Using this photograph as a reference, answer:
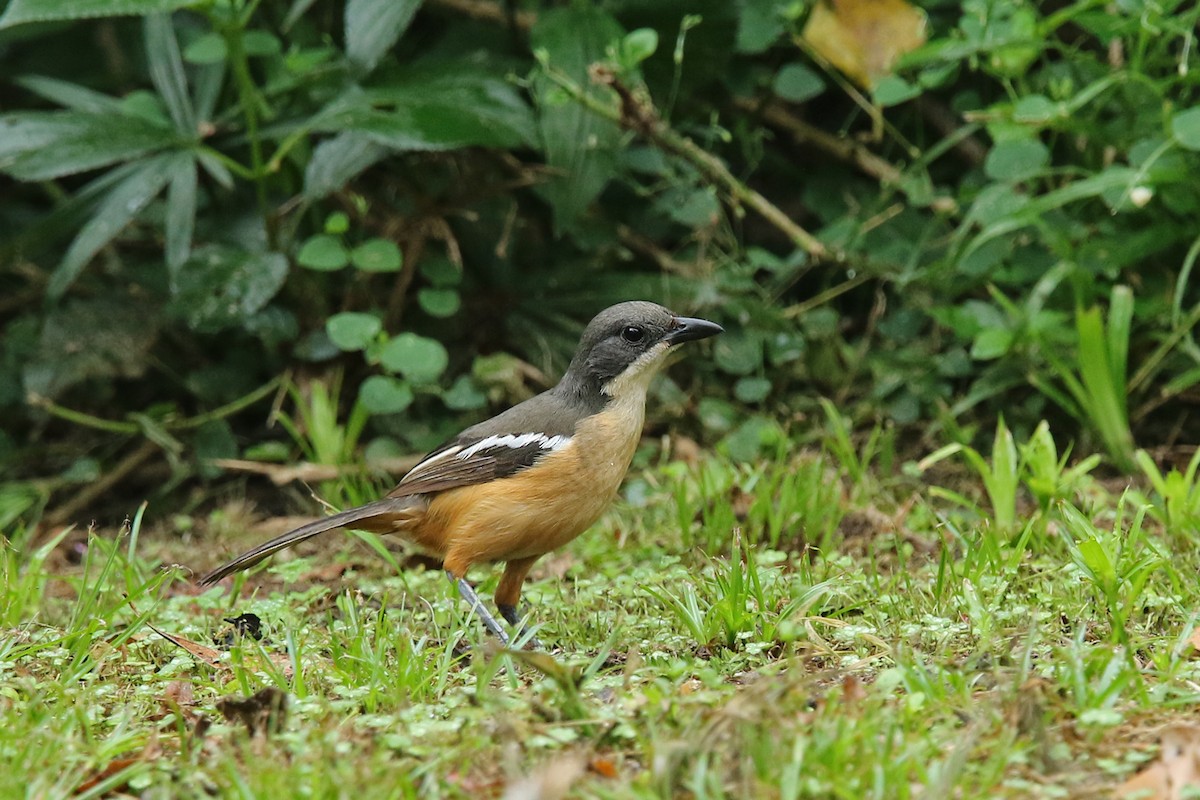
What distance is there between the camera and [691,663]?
3.81 metres

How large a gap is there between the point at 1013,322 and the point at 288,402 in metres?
3.84

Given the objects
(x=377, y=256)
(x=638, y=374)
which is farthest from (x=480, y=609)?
(x=377, y=256)

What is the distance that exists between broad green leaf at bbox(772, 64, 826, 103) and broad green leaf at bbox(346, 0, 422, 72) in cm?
192

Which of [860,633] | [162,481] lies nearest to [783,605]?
[860,633]

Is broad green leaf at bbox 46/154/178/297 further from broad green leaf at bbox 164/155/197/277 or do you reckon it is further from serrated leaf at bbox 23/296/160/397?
serrated leaf at bbox 23/296/160/397

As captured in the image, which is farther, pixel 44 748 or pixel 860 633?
pixel 860 633

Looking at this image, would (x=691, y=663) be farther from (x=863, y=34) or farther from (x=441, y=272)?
(x=863, y=34)

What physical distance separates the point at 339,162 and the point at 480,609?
2.69 metres

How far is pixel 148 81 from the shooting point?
25.7ft

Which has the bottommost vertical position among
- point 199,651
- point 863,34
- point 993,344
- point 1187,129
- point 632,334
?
point 199,651

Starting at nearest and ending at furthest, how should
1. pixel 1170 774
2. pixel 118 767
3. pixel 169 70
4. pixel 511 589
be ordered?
pixel 1170 774 < pixel 118 767 < pixel 511 589 < pixel 169 70

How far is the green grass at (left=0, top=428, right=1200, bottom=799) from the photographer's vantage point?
118 inches

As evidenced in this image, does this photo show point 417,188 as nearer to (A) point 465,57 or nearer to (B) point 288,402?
(A) point 465,57

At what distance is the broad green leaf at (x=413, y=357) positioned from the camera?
252 inches
